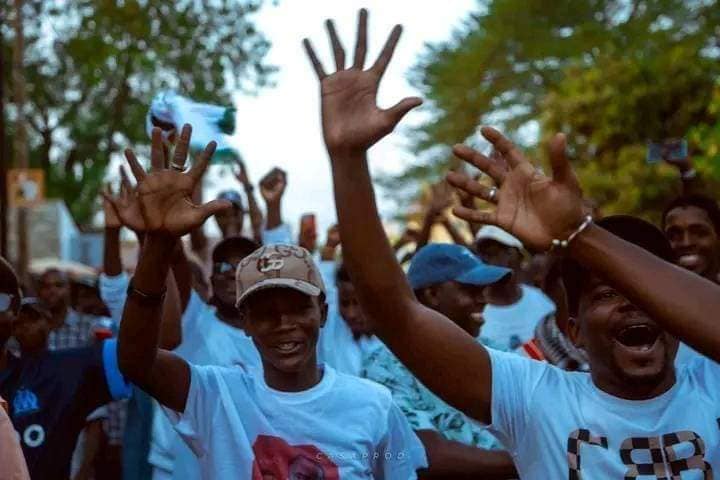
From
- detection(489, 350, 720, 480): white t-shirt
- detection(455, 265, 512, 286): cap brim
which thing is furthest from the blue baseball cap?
detection(489, 350, 720, 480): white t-shirt

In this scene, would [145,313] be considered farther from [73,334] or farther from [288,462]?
[73,334]

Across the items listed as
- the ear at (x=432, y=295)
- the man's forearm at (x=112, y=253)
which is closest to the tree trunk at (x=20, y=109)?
the man's forearm at (x=112, y=253)

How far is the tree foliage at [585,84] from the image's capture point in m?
29.7

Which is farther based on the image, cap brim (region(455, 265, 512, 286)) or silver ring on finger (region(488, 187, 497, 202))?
cap brim (region(455, 265, 512, 286))

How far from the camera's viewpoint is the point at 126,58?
26.5 m

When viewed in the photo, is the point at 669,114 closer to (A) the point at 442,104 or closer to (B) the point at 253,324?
(A) the point at 442,104

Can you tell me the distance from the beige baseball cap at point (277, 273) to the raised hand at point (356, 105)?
1419 millimetres

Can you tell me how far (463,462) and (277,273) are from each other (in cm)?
103

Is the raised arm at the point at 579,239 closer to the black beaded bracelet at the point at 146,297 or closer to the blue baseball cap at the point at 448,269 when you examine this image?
the black beaded bracelet at the point at 146,297

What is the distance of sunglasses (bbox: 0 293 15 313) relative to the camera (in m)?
4.16

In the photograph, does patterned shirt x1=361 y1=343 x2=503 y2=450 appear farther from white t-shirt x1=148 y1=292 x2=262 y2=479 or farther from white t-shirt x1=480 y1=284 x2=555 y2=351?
white t-shirt x1=480 y1=284 x2=555 y2=351

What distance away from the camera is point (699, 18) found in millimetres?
25719

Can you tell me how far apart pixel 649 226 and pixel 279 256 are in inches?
57.3

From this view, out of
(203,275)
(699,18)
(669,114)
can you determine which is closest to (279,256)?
(203,275)
